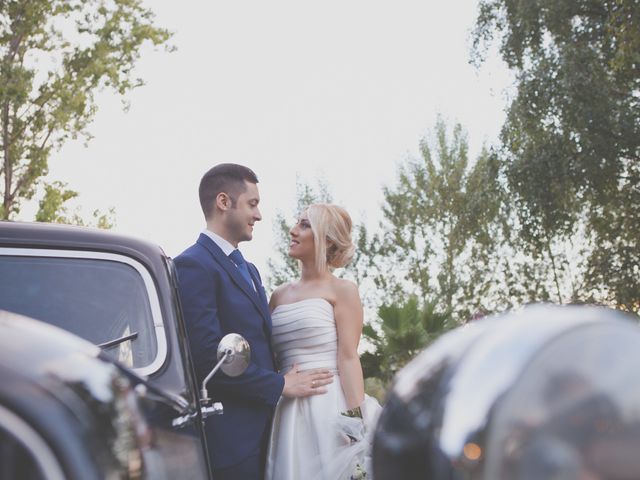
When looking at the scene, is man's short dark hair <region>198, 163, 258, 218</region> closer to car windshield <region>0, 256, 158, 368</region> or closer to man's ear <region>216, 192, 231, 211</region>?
man's ear <region>216, 192, 231, 211</region>

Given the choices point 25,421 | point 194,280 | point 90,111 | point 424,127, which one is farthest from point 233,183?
point 424,127

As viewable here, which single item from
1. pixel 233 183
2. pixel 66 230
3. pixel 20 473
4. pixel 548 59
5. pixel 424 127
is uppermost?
pixel 424 127

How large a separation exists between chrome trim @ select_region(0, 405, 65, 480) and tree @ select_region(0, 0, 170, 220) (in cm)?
1579

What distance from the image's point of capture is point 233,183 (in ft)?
15.2

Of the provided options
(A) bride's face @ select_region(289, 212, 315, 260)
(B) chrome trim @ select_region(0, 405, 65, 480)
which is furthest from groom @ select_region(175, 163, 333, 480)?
(B) chrome trim @ select_region(0, 405, 65, 480)

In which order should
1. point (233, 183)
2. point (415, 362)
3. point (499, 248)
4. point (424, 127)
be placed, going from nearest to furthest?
point (415, 362), point (233, 183), point (499, 248), point (424, 127)

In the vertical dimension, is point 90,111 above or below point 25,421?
above

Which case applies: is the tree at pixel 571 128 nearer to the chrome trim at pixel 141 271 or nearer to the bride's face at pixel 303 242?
the bride's face at pixel 303 242

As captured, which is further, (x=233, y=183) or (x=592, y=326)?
(x=233, y=183)

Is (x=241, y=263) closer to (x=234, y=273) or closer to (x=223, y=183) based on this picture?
(x=234, y=273)

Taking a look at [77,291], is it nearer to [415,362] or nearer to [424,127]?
[415,362]

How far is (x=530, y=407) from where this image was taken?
0.70 metres

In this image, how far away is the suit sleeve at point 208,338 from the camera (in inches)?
149

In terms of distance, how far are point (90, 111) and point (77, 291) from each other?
16.0 meters
